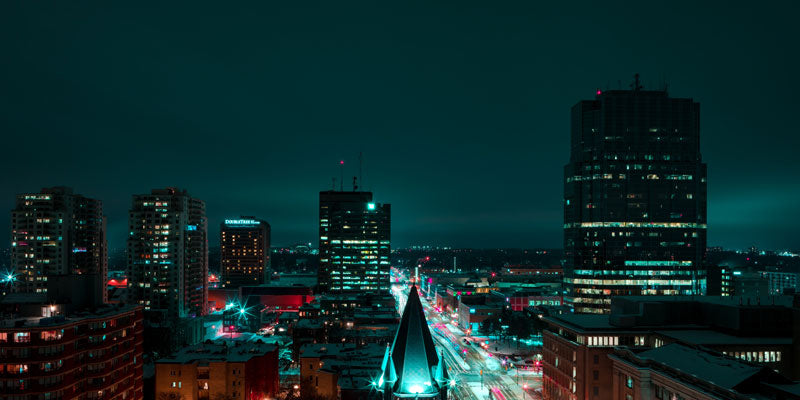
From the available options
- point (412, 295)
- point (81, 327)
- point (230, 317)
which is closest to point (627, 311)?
point (412, 295)

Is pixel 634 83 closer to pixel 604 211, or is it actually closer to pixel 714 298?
pixel 604 211

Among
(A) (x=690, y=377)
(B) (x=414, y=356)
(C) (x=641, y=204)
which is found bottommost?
(B) (x=414, y=356)

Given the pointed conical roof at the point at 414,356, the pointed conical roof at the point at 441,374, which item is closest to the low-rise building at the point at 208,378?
the pointed conical roof at the point at 414,356

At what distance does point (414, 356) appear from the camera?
61594mm

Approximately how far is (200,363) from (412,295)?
4375 centimetres

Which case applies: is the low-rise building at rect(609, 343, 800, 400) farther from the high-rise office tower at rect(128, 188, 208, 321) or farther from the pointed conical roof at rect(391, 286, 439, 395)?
the high-rise office tower at rect(128, 188, 208, 321)

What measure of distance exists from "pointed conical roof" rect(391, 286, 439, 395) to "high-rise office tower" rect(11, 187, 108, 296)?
140m

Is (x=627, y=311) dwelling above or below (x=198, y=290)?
above

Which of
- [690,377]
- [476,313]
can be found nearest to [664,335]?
[690,377]

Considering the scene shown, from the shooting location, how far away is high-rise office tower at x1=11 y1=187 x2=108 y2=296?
167125mm

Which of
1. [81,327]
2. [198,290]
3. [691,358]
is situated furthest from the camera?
[198,290]

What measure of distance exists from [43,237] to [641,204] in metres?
173

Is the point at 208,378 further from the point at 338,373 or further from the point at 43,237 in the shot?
the point at 43,237

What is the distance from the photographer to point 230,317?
179 m
